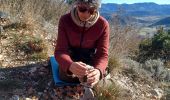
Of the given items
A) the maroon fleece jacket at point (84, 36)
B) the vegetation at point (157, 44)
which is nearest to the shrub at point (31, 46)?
the maroon fleece jacket at point (84, 36)

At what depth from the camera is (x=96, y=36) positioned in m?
4.61

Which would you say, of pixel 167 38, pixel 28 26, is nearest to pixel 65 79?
pixel 28 26

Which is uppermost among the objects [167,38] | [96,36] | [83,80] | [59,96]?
[96,36]

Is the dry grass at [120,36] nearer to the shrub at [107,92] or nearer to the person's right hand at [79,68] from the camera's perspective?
the shrub at [107,92]

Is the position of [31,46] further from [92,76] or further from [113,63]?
[92,76]

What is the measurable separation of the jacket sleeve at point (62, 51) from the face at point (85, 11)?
0.95 ft

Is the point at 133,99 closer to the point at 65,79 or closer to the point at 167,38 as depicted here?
the point at 65,79

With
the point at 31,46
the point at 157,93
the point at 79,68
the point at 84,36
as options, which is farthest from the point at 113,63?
the point at 79,68

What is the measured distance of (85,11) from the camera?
13.9ft

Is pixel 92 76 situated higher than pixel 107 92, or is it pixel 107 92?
pixel 92 76

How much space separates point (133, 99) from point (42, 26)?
279 centimetres

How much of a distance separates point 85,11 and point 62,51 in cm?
49

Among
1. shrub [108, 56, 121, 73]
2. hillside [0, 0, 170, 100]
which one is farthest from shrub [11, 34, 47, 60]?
shrub [108, 56, 121, 73]

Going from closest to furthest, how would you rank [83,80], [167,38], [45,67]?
[83,80]
[45,67]
[167,38]
